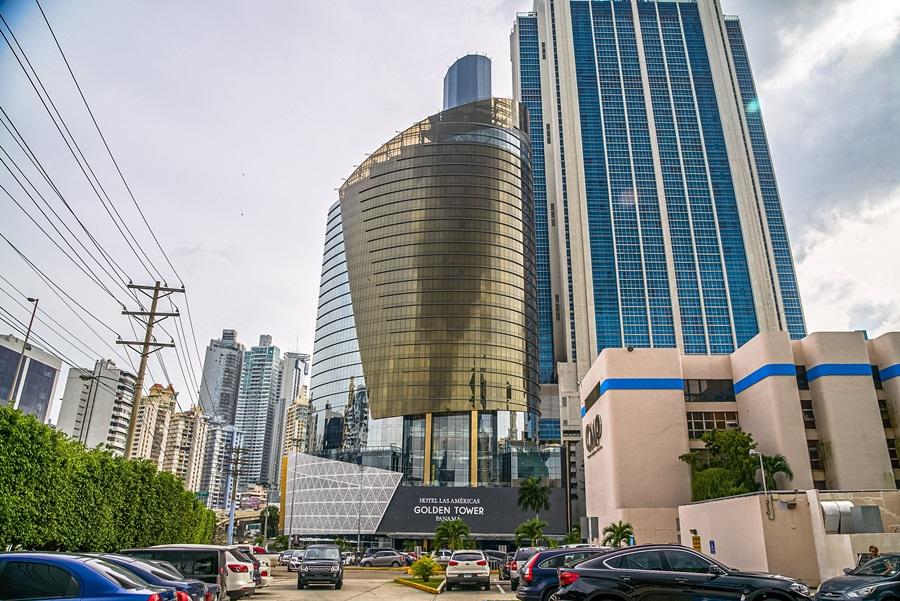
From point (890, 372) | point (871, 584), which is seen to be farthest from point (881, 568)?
point (890, 372)

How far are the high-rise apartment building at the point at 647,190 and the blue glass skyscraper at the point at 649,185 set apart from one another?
1.06ft

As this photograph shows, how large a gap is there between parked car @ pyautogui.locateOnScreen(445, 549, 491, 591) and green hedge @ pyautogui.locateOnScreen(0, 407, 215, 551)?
13.8 meters

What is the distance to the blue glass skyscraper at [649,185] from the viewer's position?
136750 mm

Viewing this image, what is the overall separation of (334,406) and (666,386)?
72.9 meters

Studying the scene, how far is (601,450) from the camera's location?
2312 inches

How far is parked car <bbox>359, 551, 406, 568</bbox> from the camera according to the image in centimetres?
5216

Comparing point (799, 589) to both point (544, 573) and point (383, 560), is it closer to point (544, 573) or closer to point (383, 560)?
point (544, 573)

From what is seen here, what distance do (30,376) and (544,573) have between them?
14706 centimetres

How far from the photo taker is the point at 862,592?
13.1 m

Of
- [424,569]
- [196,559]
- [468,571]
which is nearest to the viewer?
[196,559]

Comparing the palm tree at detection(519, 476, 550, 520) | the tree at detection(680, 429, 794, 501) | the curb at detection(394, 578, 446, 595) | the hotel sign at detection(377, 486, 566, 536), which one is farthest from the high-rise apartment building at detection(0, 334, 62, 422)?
the tree at detection(680, 429, 794, 501)

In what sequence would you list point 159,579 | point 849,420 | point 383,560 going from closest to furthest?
point 159,579 < point 849,420 < point 383,560

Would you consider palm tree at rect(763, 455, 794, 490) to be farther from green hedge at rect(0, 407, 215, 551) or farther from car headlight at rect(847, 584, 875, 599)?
green hedge at rect(0, 407, 215, 551)

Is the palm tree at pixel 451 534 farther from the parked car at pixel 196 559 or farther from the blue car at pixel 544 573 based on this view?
the parked car at pixel 196 559
